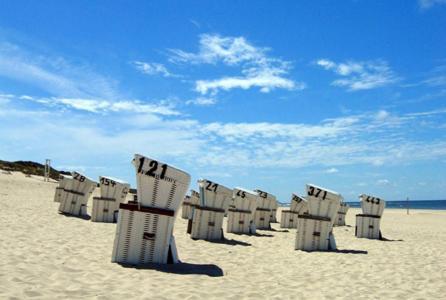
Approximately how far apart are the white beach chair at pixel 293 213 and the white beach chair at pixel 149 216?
→ 12.9 m

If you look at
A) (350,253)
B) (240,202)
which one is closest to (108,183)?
(240,202)

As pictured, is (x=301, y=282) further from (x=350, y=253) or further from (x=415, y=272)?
(x=350, y=253)

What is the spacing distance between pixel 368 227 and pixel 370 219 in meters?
0.30

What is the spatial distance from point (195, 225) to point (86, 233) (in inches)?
120

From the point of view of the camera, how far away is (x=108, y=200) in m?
17.6

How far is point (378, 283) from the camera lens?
823cm

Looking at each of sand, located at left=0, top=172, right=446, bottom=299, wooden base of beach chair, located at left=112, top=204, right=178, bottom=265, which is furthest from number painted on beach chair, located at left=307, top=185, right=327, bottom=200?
wooden base of beach chair, located at left=112, top=204, right=178, bottom=265

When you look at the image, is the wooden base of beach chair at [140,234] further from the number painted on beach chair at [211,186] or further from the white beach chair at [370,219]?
the white beach chair at [370,219]

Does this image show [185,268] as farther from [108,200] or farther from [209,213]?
[108,200]

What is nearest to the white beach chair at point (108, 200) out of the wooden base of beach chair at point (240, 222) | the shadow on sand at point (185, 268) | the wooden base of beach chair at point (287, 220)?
the wooden base of beach chair at point (240, 222)

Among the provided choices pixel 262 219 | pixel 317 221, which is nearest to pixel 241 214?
pixel 262 219

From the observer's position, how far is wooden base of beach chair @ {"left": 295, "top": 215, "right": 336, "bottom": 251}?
496 inches

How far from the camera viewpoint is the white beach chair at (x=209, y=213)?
13.8 m

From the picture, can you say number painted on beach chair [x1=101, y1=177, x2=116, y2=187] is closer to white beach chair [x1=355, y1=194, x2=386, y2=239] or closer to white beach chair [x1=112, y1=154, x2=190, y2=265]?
white beach chair [x1=355, y1=194, x2=386, y2=239]
